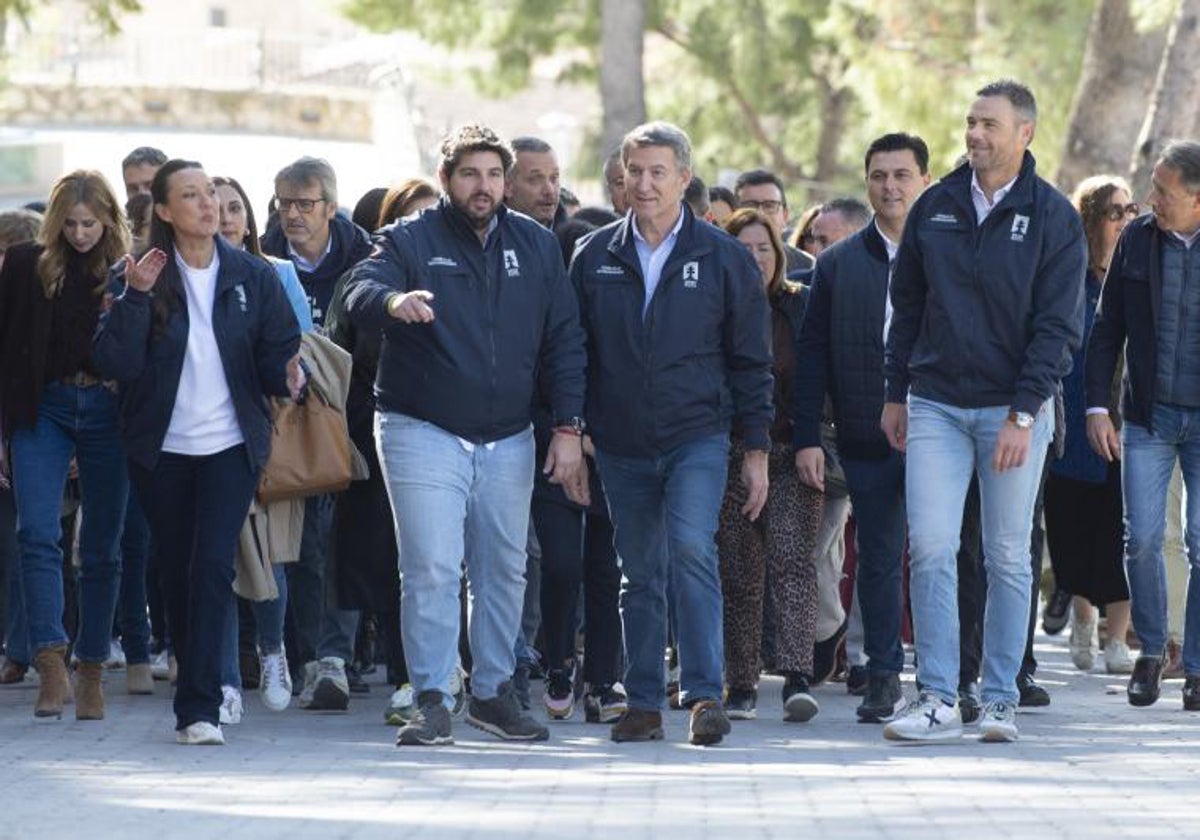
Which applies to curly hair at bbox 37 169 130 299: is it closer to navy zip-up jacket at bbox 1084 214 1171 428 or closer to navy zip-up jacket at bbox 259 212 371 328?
navy zip-up jacket at bbox 259 212 371 328

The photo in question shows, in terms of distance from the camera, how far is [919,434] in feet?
34.8

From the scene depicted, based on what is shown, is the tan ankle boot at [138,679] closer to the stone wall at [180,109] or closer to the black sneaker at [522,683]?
the black sneaker at [522,683]

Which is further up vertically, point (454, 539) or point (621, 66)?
point (621, 66)

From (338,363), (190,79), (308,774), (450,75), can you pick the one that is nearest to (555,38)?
(450,75)

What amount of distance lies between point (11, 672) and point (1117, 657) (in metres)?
4.99

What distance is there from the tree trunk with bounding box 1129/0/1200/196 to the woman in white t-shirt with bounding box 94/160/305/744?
1112 cm

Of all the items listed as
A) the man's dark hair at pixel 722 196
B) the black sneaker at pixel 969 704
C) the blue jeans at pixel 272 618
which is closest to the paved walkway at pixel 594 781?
the black sneaker at pixel 969 704

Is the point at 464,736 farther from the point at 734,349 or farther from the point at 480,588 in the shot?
the point at 734,349

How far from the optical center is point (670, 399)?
414 inches

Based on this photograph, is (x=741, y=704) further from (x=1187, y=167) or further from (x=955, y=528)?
(x=1187, y=167)

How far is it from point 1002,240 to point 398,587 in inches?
114

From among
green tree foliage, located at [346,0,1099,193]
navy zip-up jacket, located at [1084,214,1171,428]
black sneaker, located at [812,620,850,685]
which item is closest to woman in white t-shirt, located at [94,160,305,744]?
black sneaker, located at [812,620,850,685]

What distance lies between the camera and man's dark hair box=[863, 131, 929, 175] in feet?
38.6

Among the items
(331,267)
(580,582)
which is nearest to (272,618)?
(580,582)
